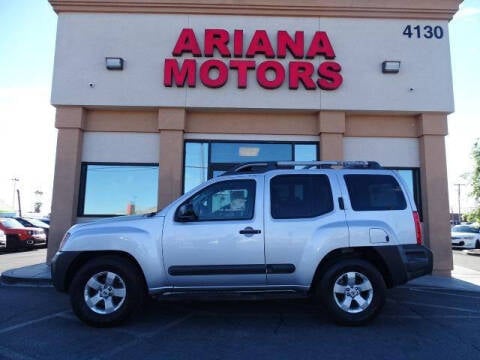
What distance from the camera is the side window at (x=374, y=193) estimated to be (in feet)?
17.8

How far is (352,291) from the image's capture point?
204 inches

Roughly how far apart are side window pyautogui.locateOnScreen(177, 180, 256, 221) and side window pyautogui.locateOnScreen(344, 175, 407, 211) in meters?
1.45

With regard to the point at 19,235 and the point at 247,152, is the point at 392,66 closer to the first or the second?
the point at 247,152

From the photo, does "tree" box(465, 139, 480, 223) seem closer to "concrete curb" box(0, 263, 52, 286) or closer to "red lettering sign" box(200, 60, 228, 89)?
"red lettering sign" box(200, 60, 228, 89)

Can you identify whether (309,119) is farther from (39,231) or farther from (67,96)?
(39,231)

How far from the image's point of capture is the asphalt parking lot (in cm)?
422

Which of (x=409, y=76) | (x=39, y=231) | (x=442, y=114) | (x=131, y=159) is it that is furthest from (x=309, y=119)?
(x=39, y=231)

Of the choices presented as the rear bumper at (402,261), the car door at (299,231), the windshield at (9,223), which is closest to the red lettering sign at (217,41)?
the car door at (299,231)

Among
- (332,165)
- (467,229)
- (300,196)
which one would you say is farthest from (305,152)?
(467,229)

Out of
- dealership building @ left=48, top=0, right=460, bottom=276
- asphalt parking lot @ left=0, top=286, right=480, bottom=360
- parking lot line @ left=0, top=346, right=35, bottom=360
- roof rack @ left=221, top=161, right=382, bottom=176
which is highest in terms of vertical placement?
dealership building @ left=48, top=0, right=460, bottom=276

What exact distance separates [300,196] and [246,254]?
114cm

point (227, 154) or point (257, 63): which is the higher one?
point (257, 63)

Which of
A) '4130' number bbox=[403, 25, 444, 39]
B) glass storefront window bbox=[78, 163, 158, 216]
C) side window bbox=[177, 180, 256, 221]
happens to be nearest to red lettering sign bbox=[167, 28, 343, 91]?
'4130' number bbox=[403, 25, 444, 39]

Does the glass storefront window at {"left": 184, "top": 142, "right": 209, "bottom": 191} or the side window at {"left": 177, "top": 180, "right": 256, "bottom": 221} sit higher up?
the glass storefront window at {"left": 184, "top": 142, "right": 209, "bottom": 191}
